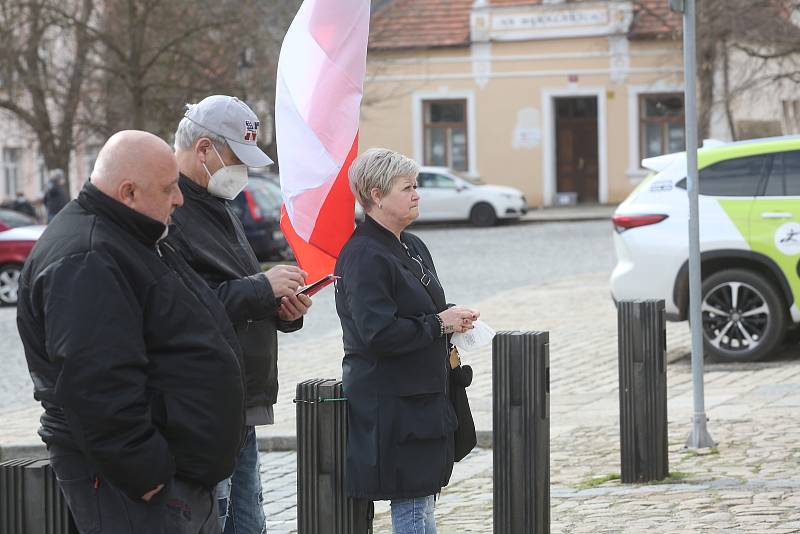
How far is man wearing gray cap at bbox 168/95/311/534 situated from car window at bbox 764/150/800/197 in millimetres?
7991

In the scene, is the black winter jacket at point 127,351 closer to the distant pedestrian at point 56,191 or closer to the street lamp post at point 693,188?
the street lamp post at point 693,188

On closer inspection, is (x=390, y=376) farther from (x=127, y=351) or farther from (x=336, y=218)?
(x=127, y=351)

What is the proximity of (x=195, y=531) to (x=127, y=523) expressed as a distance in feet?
0.71

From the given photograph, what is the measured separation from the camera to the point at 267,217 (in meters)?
24.3

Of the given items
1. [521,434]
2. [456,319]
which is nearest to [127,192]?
[456,319]

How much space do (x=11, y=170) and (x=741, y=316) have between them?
39.4 m

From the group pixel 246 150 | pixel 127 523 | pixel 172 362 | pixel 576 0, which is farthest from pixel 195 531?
pixel 576 0

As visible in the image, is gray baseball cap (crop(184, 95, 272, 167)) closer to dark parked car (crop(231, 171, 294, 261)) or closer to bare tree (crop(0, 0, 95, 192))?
dark parked car (crop(231, 171, 294, 261))

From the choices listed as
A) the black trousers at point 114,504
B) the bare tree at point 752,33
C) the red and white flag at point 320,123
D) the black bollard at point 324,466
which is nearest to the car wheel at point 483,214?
the bare tree at point 752,33

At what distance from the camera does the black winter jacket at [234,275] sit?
4637 mm

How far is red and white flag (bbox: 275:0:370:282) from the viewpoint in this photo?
5.36 meters

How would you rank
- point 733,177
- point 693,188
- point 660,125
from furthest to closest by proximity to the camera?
point 660,125, point 733,177, point 693,188

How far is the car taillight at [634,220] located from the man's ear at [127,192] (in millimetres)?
8950

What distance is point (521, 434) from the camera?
5996mm
